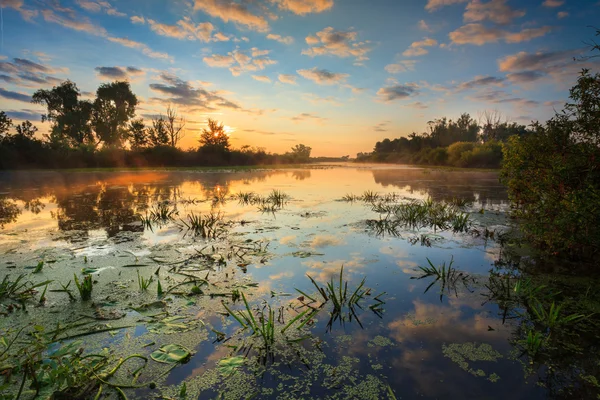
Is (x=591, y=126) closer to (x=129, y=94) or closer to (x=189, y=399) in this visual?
(x=189, y=399)

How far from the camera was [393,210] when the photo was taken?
9914 mm

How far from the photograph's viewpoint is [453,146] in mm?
46938

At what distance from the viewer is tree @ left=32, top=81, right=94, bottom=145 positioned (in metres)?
44.8

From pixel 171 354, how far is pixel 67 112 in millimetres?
57912

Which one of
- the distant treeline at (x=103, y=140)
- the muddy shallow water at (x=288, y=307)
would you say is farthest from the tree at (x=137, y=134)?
the muddy shallow water at (x=288, y=307)

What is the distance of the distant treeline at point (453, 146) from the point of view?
41.1 metres

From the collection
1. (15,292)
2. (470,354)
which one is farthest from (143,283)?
(470,354)

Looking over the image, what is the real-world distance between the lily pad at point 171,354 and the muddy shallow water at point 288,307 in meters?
0.07

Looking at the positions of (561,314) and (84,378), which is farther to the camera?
(561,314)

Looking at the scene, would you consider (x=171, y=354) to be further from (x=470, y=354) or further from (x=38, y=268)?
(x=38, y=268)

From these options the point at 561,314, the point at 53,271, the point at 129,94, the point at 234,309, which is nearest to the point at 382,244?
the point at 561,314

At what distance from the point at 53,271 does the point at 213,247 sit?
249cm

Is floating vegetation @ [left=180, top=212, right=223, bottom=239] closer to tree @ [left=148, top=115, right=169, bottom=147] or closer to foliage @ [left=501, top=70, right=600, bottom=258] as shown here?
foliage @ [left=501, top=70, right=600, bottom=258]

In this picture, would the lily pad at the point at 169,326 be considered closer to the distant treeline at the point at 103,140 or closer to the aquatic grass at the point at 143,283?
the aquatic grass at the point at 143,283
